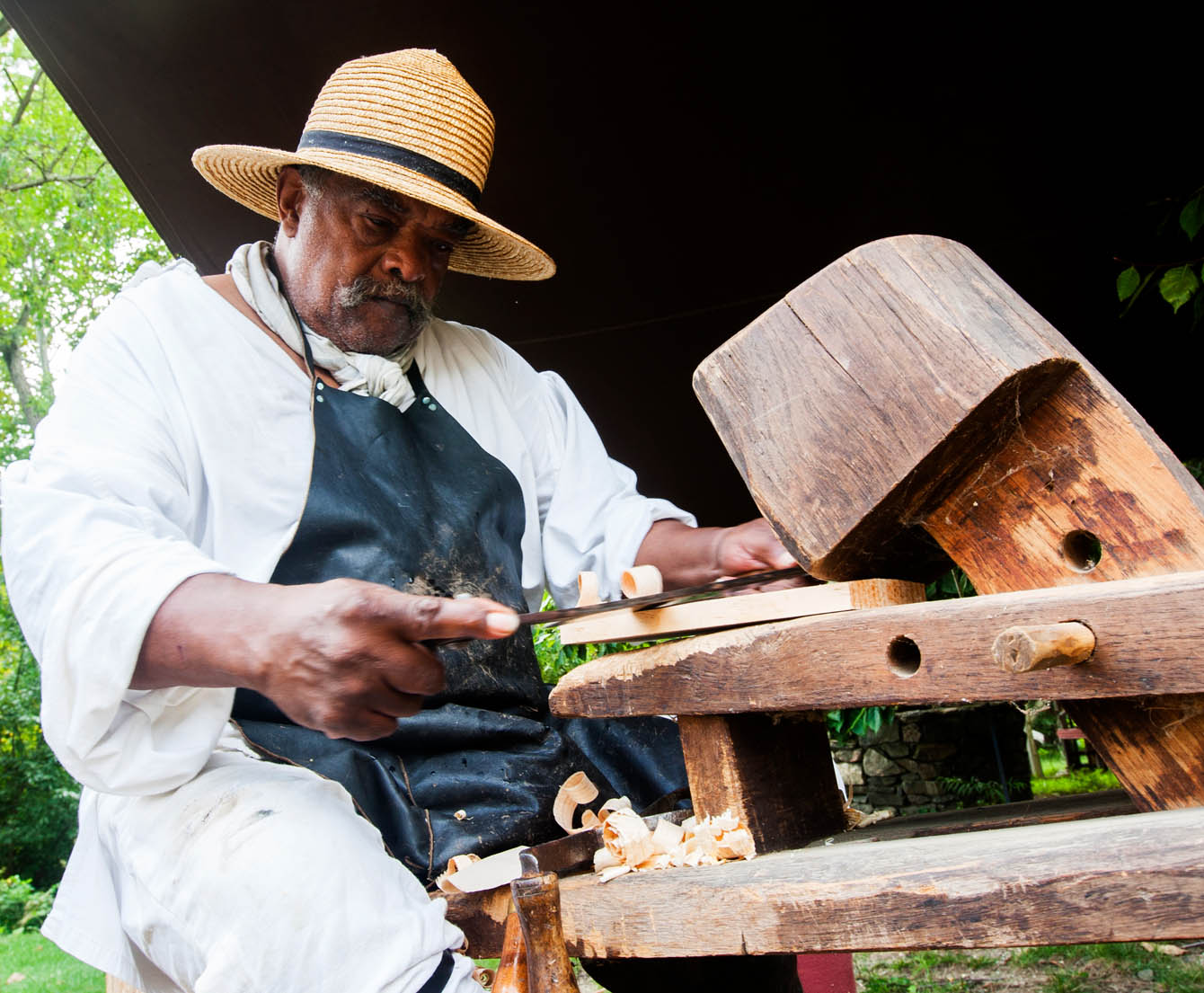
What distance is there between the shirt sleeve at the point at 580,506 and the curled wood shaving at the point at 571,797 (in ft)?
1.44

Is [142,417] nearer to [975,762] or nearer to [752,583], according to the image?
[752,583]

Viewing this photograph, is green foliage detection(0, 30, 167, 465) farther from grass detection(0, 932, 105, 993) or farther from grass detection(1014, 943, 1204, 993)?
grass detection(1014, 943, 1204, 993)

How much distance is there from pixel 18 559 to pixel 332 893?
61cm

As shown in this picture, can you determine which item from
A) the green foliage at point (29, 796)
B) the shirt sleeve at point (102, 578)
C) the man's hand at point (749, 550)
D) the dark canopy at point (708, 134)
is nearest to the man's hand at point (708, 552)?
the man's hand at point (749, 550)

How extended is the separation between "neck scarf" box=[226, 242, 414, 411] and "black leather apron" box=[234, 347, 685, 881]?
2.0 inches

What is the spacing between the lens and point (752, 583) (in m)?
1.47

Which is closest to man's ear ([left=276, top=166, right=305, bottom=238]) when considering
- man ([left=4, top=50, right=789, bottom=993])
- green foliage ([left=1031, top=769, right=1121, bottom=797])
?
man ([left=4, top=50, right=789, bottom=993])

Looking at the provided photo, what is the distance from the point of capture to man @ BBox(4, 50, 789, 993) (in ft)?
4.21

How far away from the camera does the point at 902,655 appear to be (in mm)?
1173

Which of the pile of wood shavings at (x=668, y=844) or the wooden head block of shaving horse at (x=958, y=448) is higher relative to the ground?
the wooden head block of shaving horse at (x=958, y=448)

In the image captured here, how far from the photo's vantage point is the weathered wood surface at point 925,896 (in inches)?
35.3

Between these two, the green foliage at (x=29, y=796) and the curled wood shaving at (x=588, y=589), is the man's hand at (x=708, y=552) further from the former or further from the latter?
the green foliage at (x=29, y=796)

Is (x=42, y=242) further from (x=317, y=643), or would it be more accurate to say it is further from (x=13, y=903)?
(x=317, y=643)

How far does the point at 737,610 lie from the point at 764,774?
0.75ft
